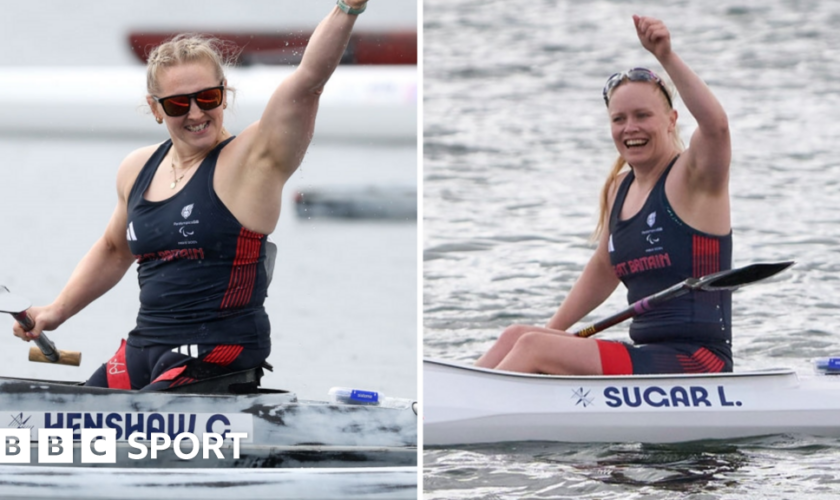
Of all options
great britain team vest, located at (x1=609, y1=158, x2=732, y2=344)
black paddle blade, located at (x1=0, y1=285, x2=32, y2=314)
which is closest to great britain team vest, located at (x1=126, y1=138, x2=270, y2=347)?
black paddle blade, located at (x1=0, y1=285, x2=32, y2=314)

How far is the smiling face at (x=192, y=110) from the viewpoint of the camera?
314 centimetres

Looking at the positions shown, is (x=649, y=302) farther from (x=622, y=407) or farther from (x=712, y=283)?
(x=622, y=407)

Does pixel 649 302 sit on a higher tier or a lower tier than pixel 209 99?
lower

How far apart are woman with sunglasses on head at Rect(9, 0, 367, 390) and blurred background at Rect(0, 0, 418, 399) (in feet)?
0.78

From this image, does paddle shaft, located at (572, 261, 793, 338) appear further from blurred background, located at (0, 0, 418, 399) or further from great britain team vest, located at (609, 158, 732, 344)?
blurred background, located at (0, 0, 418, 399)

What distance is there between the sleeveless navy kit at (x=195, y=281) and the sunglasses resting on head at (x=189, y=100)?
0.40ft

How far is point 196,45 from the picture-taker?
3.19 metres

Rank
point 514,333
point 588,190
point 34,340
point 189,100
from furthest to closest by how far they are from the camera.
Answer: point 588,190 → point 514,333 → point 34,340 → point 189,100

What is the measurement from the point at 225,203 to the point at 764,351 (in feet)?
9.49

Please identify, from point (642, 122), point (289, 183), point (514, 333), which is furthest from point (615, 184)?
point (289, 183)

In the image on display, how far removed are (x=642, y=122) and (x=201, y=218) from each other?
1.50m

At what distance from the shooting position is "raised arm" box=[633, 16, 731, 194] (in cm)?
354

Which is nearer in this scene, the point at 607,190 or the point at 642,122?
the point at 642,122

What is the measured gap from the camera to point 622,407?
399 centimetres
